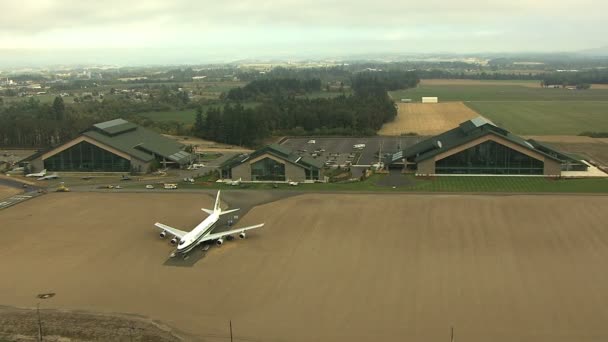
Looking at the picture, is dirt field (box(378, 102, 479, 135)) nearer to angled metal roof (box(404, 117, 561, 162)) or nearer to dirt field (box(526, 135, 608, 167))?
dirt field (box(526, 135, 608, 167))

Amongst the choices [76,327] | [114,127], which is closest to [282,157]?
[114,127]

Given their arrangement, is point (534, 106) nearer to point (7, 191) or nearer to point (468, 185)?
point (468, 185)

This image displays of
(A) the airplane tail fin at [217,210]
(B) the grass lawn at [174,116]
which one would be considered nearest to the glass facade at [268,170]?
(A) the airplane tail fin at [217,210]

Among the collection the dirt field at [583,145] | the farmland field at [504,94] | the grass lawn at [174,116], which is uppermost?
the farmland field at [504,94]

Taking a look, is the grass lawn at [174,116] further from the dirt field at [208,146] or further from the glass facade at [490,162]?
the glass facade at [490,162]

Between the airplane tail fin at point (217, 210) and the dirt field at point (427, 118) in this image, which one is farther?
the dirt field at point (427, 118)

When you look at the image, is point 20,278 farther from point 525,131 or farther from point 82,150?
point 525,131
